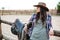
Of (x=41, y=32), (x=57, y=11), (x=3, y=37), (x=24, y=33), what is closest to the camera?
(x=41, y=32)

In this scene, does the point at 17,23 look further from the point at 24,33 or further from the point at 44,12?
the point at 44,12

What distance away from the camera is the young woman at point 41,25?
3.77 m

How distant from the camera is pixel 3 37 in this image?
6145 millimetres

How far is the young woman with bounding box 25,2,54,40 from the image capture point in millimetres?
3773

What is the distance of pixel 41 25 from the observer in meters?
3.80

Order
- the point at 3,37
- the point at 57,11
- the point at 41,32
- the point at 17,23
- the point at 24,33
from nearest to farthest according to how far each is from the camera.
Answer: the point at 41,32
the point at 24,33
the point at 17,23
the point at 3,37
the point at 57,11

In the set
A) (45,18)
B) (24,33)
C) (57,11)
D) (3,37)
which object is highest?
(45,18)

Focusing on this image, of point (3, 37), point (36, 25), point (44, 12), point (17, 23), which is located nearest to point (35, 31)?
point (36, 25)

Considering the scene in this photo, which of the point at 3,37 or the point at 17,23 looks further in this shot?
the point at 3,37

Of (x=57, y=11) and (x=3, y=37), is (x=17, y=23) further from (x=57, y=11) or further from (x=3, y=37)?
(x=57, y=11)

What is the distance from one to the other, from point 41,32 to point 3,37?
254 centimetres

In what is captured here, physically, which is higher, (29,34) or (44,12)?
(44,12)

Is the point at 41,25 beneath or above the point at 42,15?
beneath

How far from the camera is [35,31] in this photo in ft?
12.5
